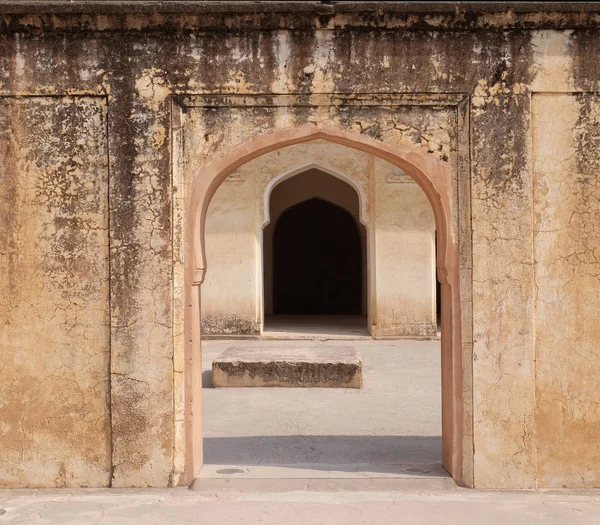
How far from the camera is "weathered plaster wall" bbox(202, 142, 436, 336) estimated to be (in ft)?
40.1

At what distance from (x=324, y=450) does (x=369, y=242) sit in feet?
22.9

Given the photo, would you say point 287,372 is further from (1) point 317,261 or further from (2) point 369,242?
(1) point 317,261

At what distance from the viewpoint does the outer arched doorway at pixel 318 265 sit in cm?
1845

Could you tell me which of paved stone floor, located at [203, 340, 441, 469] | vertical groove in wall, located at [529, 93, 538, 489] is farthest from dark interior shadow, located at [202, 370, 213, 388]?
vertical groove in wall, located at [529, 93, 538, 489]

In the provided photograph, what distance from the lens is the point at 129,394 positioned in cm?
452

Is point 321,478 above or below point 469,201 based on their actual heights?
below

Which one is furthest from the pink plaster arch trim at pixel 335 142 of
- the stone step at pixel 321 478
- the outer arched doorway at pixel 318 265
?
the outer arched doorway at pixel 318 265

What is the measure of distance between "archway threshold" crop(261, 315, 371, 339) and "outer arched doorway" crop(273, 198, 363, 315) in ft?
7.54

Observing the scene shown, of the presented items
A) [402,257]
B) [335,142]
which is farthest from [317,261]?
[335,142]

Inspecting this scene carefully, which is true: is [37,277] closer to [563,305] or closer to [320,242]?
[563,305]

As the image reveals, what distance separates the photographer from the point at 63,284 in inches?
179

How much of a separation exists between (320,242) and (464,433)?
14.1 meters

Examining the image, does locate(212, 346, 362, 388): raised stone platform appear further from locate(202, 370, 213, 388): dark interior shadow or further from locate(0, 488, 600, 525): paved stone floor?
locate(0, 488, 600, 525): paved stone floor

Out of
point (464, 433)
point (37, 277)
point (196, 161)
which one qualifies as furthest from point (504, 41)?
point (37, 277)
